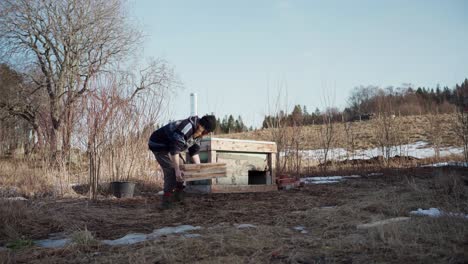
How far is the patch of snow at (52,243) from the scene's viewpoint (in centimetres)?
327

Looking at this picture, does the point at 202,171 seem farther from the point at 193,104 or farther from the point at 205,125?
the point at 193,104

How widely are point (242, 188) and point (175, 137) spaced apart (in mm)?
2477

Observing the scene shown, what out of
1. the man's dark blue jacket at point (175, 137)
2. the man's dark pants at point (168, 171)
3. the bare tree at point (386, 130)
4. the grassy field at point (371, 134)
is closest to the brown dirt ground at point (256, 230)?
the man's dark pants at point (168, 171)

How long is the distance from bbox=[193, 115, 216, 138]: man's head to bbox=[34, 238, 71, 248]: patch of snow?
8.34 feet

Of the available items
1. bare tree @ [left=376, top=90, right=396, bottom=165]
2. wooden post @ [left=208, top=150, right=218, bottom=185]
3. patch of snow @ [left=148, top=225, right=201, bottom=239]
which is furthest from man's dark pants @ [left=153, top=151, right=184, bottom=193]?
bare tree @ [left=376, top=90, right=396, bottom=165]

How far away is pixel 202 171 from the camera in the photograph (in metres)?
6.05

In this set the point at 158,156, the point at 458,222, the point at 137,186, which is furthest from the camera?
the point at 137,186

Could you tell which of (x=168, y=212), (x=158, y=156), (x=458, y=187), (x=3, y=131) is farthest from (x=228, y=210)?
(x=3, y=131)

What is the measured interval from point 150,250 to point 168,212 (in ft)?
7.41

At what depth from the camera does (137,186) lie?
27.0 ft

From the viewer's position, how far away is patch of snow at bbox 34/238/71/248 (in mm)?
3270

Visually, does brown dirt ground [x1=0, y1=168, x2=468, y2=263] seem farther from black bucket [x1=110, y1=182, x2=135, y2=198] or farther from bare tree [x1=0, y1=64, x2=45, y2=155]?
bare tree [x1=0, y1=64, x2=45, y2=155]

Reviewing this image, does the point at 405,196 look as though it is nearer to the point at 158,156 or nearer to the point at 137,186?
the point at 158,156

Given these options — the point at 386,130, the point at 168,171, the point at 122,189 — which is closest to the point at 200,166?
the point at 168,171
